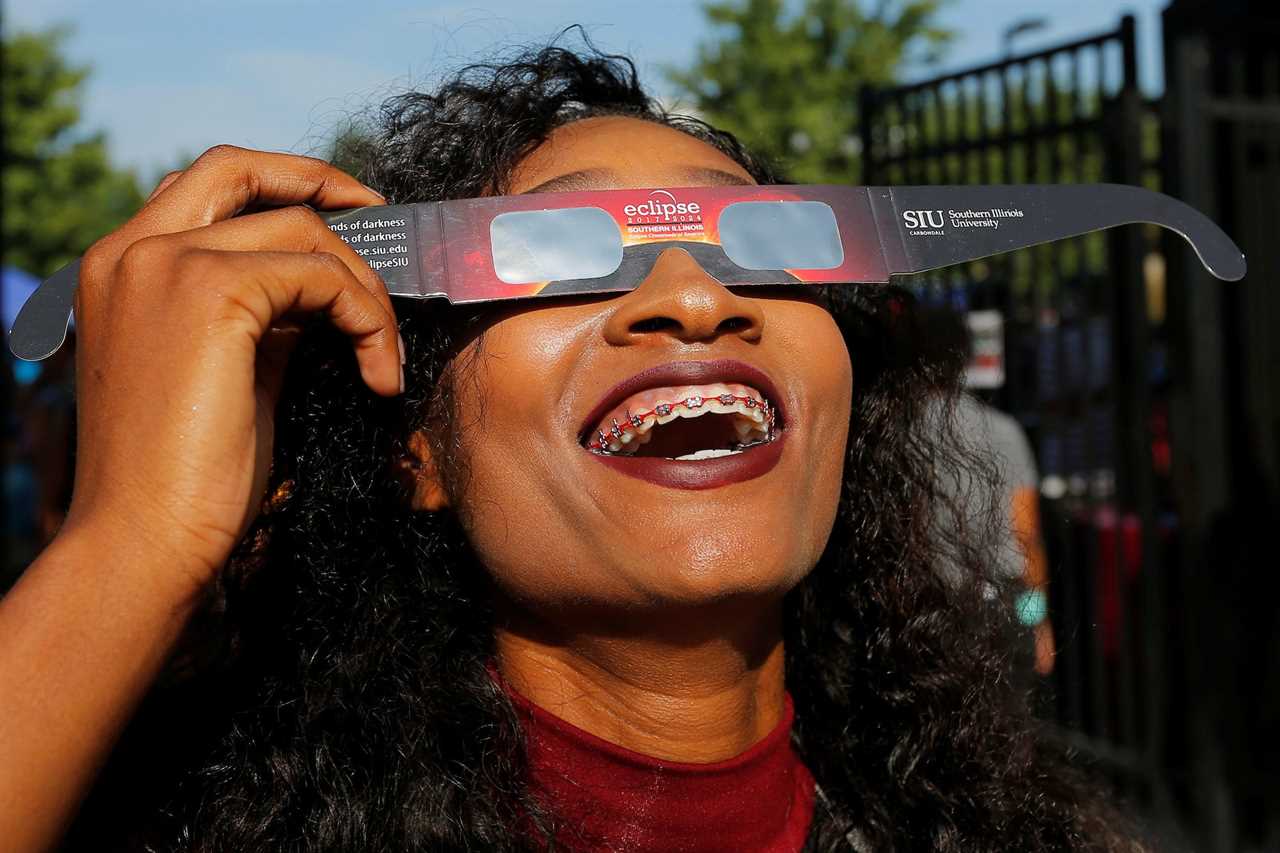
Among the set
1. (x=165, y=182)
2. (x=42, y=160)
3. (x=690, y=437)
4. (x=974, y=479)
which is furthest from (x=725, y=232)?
(x=42, y=160)

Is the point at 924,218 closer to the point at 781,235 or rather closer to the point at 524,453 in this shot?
the point at 781,235

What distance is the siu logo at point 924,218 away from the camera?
1.88 m

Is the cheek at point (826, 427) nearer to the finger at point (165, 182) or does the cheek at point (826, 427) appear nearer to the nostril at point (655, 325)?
the nostril at point (655, 325)

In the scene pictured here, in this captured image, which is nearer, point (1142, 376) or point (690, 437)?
point (690, 437)

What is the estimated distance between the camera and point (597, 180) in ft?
6.23

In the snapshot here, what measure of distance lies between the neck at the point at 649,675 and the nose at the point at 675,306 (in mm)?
407

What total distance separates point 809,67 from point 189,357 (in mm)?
18390

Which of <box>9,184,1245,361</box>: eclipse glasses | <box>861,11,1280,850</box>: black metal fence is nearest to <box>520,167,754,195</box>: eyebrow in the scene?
<box>9,184,1245,361</box>: eclipse glasses

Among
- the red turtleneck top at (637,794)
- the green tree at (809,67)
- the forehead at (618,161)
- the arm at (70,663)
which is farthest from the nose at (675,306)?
the green tree at (809,67)

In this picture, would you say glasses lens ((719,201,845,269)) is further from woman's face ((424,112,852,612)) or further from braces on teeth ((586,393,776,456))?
braces on teeth ((586,393,776,456))

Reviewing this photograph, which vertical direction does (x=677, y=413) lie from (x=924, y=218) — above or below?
below

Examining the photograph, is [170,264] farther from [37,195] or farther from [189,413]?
[37,195]

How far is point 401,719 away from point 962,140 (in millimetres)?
4506

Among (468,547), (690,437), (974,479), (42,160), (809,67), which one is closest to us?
(468,547)
